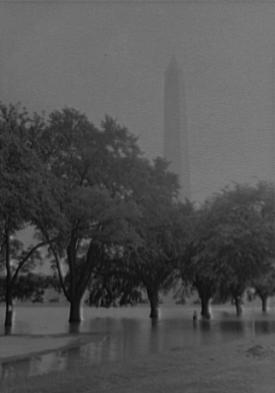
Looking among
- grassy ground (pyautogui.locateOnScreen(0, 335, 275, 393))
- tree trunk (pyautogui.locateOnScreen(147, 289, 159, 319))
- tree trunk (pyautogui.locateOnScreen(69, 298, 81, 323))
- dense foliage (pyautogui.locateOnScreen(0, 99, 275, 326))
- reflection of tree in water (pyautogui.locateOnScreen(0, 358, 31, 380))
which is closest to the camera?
grassy ground (pyautogui.locateOnScreen(0, 335, 275, 393))

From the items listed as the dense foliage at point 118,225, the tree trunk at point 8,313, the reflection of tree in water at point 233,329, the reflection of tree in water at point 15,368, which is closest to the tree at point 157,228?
the dense foliage at point 118,225

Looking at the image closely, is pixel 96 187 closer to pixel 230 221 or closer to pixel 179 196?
pixel 230 221

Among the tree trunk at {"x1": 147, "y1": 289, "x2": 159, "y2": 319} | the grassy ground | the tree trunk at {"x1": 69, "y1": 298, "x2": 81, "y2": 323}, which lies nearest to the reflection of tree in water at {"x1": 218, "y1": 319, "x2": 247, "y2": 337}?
the grassy ground

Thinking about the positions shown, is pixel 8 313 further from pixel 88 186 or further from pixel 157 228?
pixel 157 228

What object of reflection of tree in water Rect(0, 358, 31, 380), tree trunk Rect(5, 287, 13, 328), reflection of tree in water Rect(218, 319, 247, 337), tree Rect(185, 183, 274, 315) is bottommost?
reflection of tree in water Rect(0, 358, 31, 380)

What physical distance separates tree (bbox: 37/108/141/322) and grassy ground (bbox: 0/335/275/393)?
13.8 metres

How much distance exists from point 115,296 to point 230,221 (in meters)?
11.6

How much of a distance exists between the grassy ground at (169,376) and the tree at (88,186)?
13.8m

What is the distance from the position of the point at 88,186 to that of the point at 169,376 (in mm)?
19479

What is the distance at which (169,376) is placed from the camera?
10766 mm

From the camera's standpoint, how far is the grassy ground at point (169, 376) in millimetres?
9445

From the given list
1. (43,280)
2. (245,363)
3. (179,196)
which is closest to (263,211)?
(179,196)

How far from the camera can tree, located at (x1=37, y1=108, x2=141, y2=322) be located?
2733cm

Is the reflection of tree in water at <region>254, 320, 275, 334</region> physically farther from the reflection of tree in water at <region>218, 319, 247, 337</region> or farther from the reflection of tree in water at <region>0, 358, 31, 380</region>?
the reflection of tree in water at <region>0, 358, 31, 380</region>
